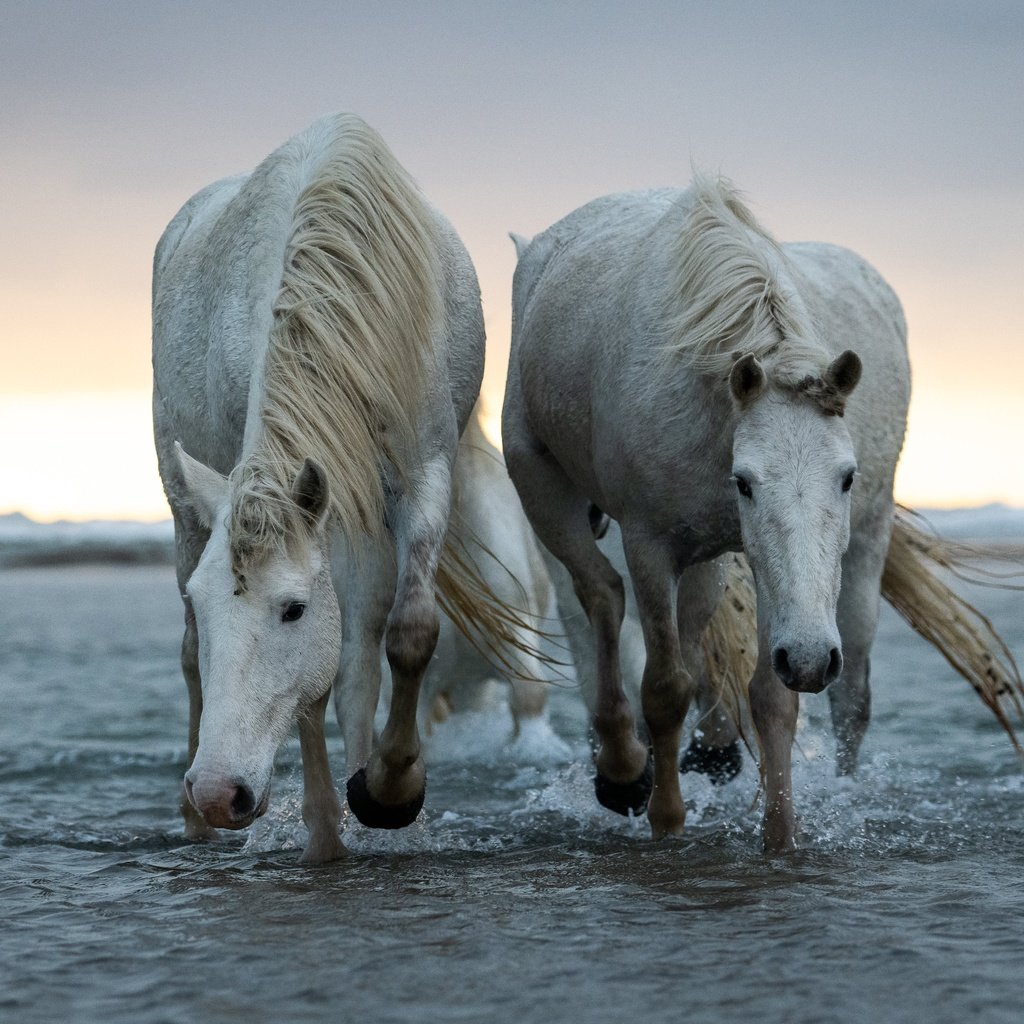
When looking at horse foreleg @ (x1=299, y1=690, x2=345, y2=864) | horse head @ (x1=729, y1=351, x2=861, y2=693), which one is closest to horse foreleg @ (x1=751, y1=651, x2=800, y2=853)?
horse head @ (x1=729, y1=351, x2=861, y2=693)

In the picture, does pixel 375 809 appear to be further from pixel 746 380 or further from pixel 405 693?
pixel 746 380

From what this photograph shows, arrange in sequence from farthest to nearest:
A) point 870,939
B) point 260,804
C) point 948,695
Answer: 1. point 948,695
2. point 260,804
3. point 870,939

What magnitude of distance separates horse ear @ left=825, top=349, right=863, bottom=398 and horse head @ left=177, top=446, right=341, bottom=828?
143cm

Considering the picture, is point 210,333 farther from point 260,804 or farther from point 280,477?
point 260,804

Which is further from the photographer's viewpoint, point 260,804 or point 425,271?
point 425,271

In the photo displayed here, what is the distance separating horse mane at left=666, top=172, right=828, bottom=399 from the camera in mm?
4582

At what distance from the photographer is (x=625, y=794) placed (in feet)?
18.5

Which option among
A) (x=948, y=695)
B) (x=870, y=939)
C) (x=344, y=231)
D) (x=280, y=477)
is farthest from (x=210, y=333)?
(x=948, y=695)

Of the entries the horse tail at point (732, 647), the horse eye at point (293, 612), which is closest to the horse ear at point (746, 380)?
the horse eye at point (293, 612)

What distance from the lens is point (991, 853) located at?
4.96m

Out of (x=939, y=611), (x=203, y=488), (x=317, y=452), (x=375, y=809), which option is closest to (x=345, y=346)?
(x=317, y=452)

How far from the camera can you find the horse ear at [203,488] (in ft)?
14.1

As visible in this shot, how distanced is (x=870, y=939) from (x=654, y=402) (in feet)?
6.11

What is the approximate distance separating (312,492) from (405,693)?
2.71 ft
